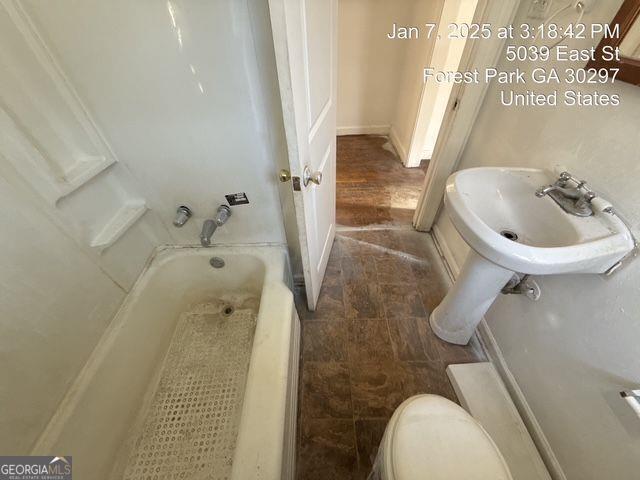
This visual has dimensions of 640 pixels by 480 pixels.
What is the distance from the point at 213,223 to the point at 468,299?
118cm

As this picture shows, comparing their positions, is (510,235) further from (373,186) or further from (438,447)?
(373,186)

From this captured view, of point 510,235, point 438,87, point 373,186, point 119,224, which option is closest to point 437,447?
point 510,235

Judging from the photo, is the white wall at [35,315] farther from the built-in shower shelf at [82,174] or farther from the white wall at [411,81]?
the white wall at [411,81]

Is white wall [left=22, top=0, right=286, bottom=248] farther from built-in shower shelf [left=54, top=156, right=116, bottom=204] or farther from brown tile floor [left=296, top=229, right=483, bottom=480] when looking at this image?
brown tile floor [left=296, top=229, right=483, bottom=480]

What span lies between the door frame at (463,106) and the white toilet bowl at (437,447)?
4.06 ft

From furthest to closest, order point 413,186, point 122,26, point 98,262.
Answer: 1. point 413,186
2. point 98,262
3. point 122,26

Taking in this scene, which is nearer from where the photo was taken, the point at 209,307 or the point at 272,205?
the point at 272,205

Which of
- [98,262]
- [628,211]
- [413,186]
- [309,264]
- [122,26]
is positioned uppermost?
[122,26]

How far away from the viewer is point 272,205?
45.8 inches

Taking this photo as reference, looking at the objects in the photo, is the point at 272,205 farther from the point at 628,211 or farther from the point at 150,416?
the point at 628,211

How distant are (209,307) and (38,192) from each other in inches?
32.7

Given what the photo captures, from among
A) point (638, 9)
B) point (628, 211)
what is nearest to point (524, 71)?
point (638, 9)

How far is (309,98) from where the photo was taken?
848 millimetres

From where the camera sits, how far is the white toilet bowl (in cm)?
66
